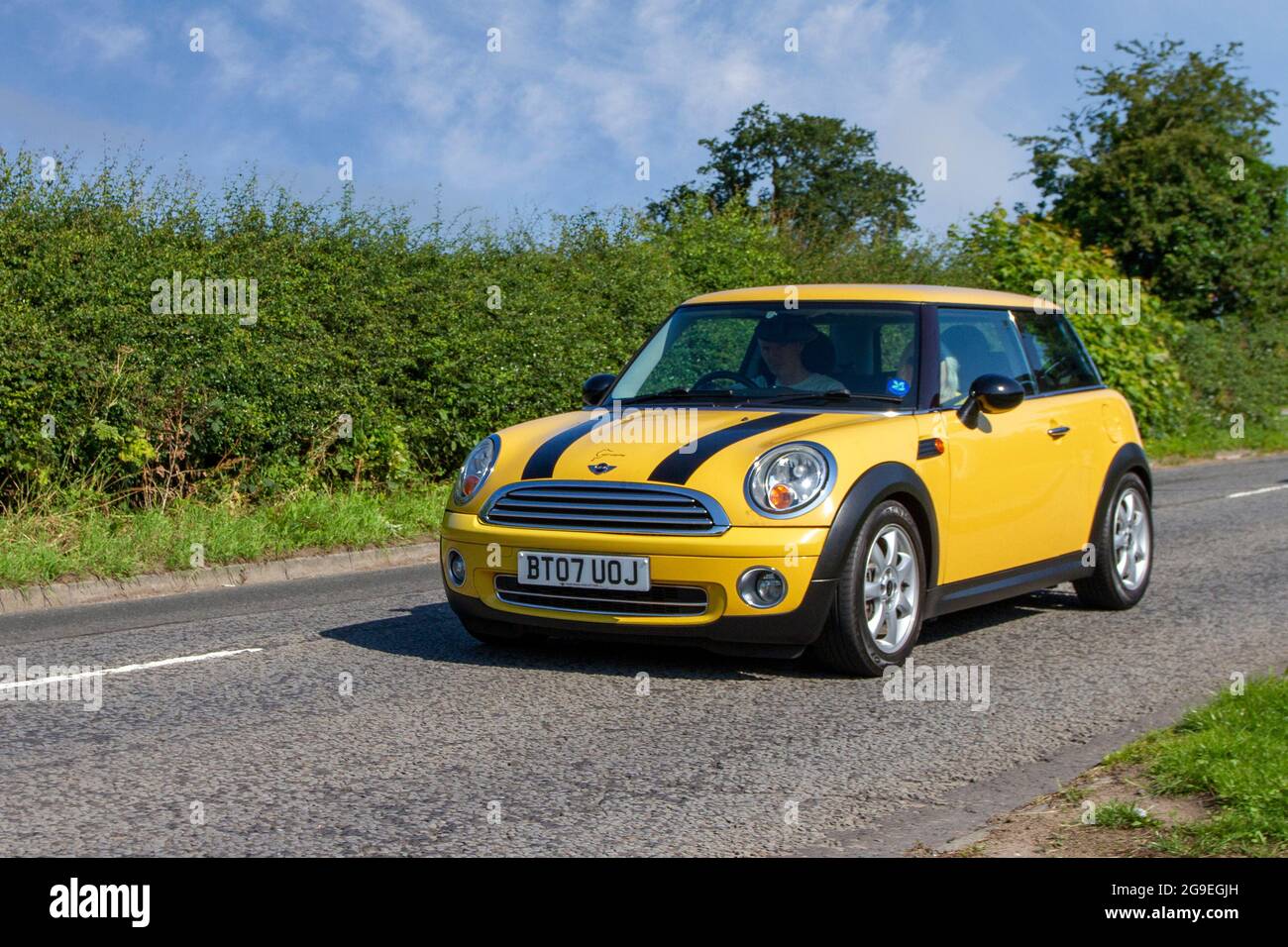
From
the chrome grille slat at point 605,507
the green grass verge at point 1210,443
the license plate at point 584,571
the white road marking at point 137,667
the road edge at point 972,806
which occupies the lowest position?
the road edge at point 972,806

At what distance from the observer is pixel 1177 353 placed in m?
28.0

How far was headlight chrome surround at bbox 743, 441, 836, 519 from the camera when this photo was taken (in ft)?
21.8

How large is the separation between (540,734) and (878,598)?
1819 mm

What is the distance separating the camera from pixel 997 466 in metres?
7.85

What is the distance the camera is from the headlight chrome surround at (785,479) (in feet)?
21.8

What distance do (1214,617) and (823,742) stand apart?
401 centimetres

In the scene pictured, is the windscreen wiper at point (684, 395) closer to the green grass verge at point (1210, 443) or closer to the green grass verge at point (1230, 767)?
the green grass verge at point (1230, 767)

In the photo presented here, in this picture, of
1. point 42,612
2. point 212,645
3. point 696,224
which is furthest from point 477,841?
point 696,224

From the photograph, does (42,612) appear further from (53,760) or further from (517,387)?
(517,387)

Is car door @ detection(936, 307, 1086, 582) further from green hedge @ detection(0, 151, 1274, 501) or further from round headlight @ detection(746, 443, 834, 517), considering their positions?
green hedge @ detection(0, 151, 1274, 501)

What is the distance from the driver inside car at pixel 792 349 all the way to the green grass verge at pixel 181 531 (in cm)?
540

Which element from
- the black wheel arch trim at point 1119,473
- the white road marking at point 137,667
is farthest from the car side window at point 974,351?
the white road marking at point 137,667

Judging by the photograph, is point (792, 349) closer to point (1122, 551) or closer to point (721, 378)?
point (721, 378)

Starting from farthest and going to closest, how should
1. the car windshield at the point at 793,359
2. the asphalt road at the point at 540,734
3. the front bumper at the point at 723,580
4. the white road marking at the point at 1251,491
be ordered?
the white road marking at the point at 1251,491, the car windshield at the point at 793,359, the front bumper at the point at 723,580, the asphalt road at the point at 540,734
